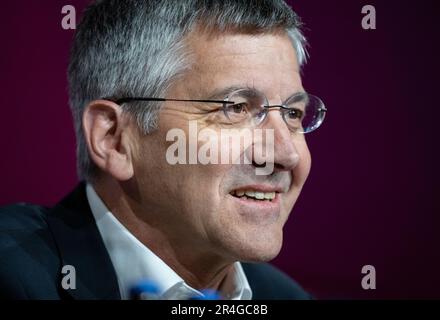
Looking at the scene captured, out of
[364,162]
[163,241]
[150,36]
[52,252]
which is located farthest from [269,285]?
[150,36]

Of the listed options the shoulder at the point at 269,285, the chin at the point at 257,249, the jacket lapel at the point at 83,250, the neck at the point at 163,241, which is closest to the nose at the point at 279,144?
the chin at the point at 257,249

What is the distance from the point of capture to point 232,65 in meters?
1.62

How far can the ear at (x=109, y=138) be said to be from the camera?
1704 mm

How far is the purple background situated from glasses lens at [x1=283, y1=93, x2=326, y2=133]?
62 centimetres

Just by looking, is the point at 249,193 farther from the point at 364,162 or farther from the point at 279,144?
the point at 364,162

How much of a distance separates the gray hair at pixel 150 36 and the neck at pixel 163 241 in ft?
A: 0.77

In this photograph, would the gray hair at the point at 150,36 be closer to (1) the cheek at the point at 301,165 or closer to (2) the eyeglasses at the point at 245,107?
(2) the eyeglasses at the point at 245,107

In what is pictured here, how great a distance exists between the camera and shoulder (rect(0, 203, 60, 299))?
1.57 meters

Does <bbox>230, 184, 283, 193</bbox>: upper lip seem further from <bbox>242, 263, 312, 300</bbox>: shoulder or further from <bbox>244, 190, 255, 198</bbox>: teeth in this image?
<bbox>242, 263, 312, 300</bbox>: shoulder

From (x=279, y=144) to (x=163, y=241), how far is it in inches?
17.4

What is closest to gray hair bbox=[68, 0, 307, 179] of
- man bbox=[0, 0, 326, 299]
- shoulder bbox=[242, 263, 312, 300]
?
man bbox=[0, 0, 326, 299]

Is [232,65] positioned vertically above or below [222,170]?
above

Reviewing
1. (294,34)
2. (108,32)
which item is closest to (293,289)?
(294,34)

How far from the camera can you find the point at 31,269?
1.60 meters
